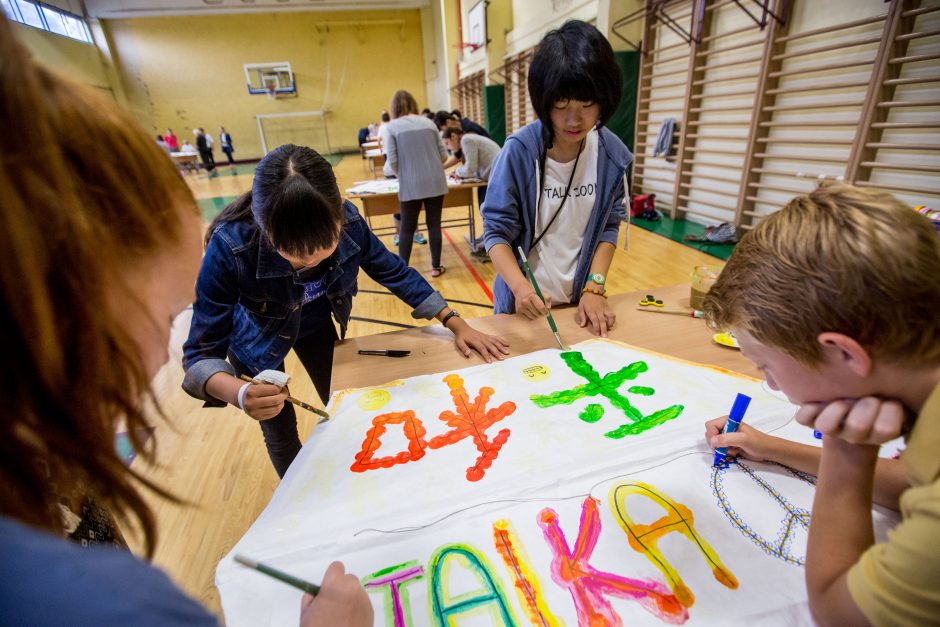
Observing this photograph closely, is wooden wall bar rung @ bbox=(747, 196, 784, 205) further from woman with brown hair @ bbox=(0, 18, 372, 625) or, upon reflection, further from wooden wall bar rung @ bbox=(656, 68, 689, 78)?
woman with brown hair @ bbox=(0, 18, 372, 625)

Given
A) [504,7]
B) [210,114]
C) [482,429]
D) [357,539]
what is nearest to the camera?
[357,539]

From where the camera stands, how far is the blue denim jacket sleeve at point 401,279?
1.20 m

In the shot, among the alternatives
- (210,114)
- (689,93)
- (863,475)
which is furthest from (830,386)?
(210,114)

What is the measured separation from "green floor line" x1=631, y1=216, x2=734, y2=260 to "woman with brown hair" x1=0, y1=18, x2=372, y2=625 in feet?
12.8

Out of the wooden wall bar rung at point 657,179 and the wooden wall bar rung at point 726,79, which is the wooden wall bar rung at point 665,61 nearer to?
the wooden wall bar rung at point 726,79

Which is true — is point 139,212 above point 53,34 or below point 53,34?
below

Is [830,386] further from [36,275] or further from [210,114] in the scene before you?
[210,114]

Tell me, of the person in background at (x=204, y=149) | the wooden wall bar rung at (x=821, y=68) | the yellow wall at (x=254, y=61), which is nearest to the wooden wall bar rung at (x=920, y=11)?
the wooden wall bar rung at (x=821, y=68)

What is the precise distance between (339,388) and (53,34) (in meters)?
11.5

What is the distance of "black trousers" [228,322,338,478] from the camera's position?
1152 mm

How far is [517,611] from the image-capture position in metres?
0.56

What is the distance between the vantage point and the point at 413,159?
129 inches

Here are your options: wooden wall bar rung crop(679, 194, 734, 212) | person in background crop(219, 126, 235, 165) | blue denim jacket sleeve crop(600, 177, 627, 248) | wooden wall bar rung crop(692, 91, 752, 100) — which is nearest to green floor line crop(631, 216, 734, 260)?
wooden wall bar rung crop(679, 194, 734, 212)

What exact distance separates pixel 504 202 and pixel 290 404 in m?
0.81
